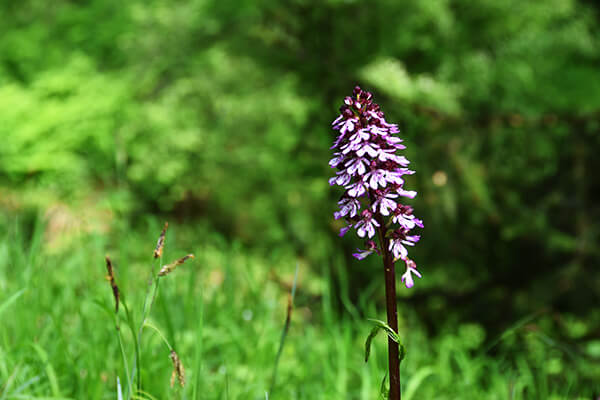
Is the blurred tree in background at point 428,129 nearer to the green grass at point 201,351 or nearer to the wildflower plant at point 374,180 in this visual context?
the green grass at point 201,351

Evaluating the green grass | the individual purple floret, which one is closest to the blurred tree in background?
the green grass

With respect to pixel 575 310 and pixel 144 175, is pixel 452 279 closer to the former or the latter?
pixel 575 310

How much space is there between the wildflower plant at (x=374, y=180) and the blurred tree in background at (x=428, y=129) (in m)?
2.03

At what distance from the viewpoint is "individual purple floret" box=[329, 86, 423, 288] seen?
85 centimetres

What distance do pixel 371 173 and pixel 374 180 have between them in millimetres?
21

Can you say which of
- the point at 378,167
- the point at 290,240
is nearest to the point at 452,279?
the point at 290,240

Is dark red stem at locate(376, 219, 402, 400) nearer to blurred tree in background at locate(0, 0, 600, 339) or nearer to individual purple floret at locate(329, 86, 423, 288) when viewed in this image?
individual purple floret at locate(329, 86, 423, 288)

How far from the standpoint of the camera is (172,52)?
4.45 metres

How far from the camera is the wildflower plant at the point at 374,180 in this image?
0.85 m

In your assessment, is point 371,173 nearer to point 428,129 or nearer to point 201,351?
point 201,351

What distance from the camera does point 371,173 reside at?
34.3 inches

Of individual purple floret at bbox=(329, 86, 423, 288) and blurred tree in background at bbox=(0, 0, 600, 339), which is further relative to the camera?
blurred tree in background at bbox=(0, 0, 600, 339)

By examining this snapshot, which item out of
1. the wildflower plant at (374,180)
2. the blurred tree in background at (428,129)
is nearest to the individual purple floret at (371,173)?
the wildflower plant at (374,180)

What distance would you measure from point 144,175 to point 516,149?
3235mm
